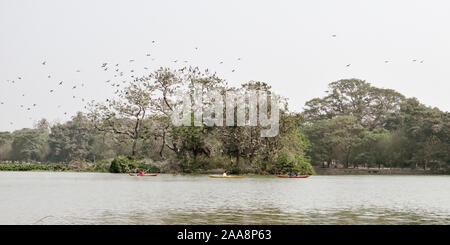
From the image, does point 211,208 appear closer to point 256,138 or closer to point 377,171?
point 256,138

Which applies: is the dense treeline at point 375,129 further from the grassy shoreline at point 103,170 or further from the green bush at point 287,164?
the green bush at point 287,164

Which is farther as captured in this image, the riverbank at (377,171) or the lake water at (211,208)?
the riverbank at (377,171)

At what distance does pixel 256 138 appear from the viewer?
133ft

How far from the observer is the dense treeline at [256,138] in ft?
137

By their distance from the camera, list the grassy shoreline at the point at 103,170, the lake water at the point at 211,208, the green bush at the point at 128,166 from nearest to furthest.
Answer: the lake water at the point at 211,208, the green bush at the point at 128,166, the grassy shoreline at the point at 103,170

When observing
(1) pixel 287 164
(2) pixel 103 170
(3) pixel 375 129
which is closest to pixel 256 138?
(1) pixel 287 164

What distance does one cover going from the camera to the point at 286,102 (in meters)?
41.1

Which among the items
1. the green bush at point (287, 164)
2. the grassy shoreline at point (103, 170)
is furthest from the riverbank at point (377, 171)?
the green bush at point (287, 164)

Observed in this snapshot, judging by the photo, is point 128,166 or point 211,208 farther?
point 128,166

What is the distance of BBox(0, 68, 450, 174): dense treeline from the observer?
41.7 m

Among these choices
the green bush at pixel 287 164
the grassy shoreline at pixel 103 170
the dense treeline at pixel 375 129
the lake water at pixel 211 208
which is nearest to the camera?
the lake water at pixel 211 208

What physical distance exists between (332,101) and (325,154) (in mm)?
11741

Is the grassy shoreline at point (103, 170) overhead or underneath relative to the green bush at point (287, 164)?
underneath

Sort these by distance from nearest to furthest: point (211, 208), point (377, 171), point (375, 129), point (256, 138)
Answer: point (211, 208) < point (256, 138) < point (377, 171) < point (375, 129)
